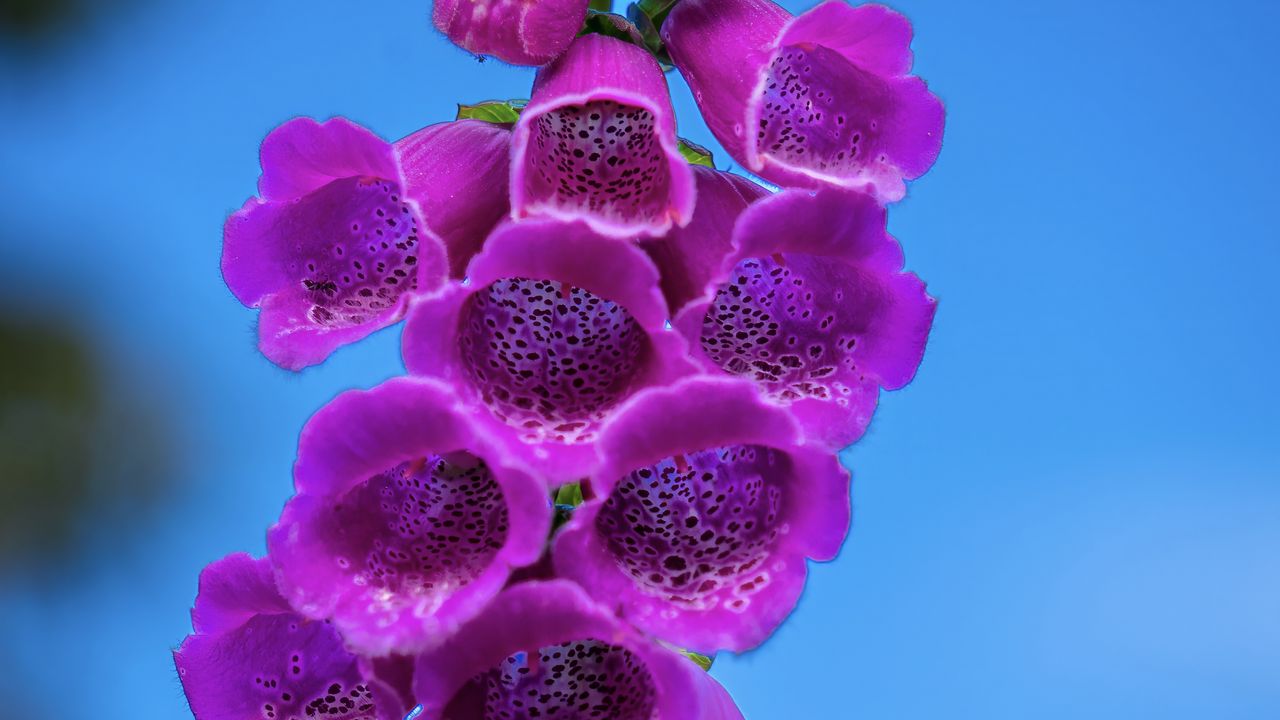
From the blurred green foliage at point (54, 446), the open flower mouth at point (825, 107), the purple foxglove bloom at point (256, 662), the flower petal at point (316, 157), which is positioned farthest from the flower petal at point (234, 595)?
the blurred green foliage at point (54, 446)

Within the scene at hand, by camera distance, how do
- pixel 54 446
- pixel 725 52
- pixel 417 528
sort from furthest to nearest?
pixel 54 446, pixel 725 52, pixel 417 528

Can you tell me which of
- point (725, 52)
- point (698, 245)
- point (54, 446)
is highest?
point (725, 52)

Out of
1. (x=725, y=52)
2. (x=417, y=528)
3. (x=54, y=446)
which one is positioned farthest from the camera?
(x=54, y=446)

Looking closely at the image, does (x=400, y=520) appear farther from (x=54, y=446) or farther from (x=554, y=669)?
(x=54, y=446)

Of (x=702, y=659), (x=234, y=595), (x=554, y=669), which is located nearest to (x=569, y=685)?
(x=554, y=669)

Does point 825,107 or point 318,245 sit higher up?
point 825,107

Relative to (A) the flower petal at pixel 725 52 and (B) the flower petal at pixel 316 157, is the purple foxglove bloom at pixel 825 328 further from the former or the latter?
(B) the flower petal at pixel 316 157

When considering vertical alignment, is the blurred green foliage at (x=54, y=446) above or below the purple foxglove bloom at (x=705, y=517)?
below
